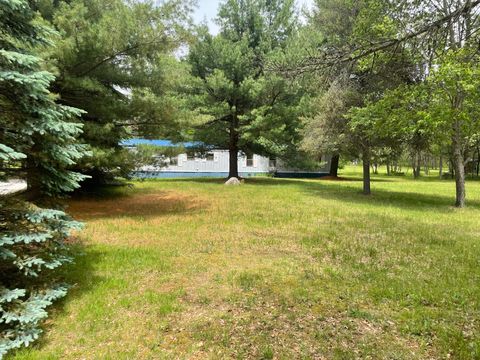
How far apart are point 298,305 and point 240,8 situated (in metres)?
18.8

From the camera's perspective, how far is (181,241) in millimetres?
6000

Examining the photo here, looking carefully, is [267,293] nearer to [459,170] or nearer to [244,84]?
[459,170]

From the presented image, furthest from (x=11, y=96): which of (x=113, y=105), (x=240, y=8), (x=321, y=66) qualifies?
(x=240, y=8)

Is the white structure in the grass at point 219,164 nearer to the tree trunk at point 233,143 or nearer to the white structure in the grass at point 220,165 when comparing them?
the white structure in the grass at point 220,165

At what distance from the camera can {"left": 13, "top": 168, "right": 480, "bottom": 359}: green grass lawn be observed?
2787 millimetres

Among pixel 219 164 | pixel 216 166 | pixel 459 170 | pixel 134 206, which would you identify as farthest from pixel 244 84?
pixel 216 166

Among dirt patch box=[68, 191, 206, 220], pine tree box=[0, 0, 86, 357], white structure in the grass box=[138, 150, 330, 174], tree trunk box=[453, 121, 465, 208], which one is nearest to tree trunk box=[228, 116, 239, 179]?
white structure in the grass box=[138, 150, 330, 174]

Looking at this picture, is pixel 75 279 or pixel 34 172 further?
pixel 75 279

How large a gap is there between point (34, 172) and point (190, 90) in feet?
48.0

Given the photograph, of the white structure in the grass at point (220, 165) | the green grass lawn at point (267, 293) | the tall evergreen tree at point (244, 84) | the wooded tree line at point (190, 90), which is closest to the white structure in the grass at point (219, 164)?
the white structure in the grass at point (220, 165)

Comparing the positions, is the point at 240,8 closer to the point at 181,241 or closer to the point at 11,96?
the point at 181,241

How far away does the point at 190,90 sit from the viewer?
17.4 meters

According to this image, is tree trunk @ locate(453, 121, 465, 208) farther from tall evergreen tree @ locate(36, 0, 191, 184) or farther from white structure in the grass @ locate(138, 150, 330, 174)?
white structure in the grass @ locate(138, 150, 330, 174)

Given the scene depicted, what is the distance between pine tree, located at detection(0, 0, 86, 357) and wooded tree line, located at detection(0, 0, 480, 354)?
1 cm
